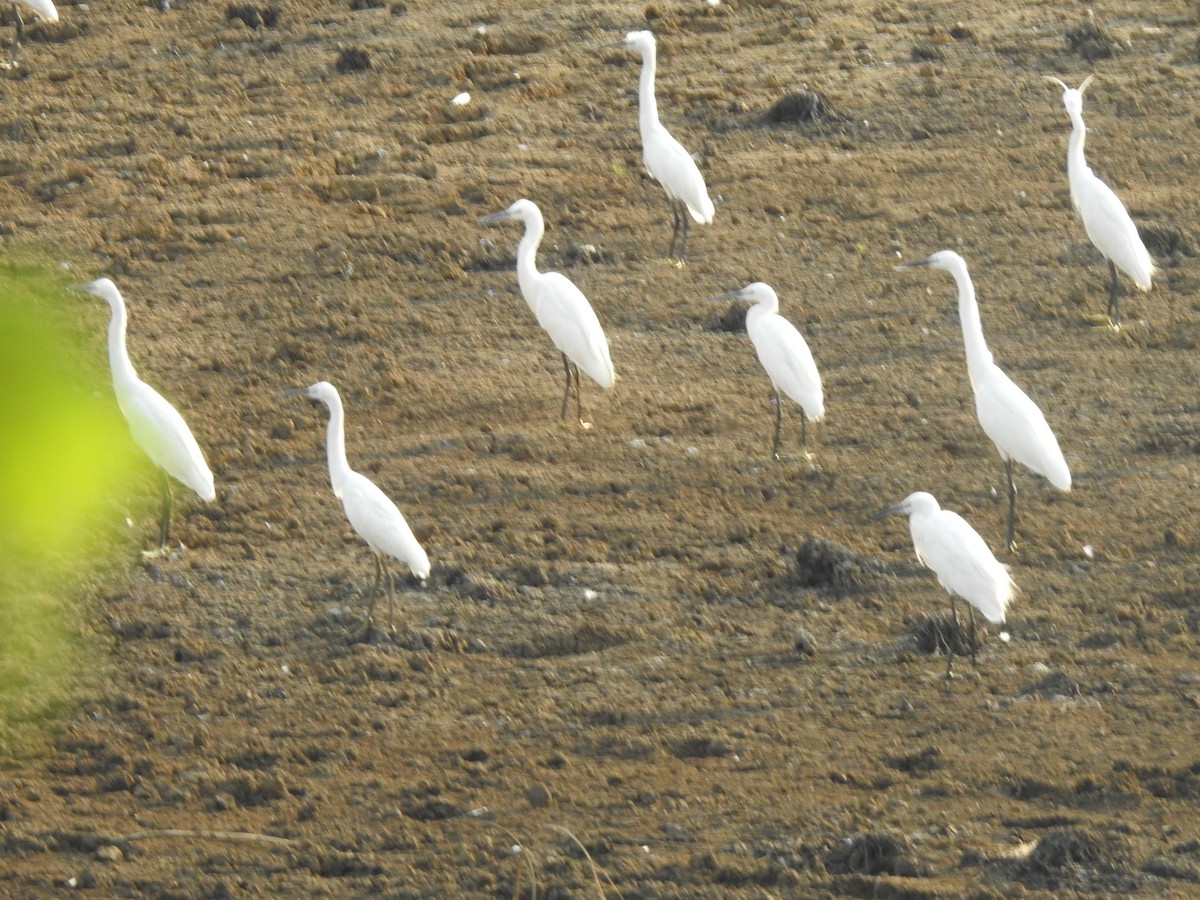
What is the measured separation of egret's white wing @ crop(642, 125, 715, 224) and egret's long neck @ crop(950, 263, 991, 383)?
105 inches

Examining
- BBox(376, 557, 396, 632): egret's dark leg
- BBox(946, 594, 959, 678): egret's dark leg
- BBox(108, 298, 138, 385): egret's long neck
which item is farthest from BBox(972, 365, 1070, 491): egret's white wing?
BBox(108, 298, 138, 385): egret's long neck

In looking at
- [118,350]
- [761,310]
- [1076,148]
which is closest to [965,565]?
[761,310]

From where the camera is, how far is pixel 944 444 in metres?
9.66

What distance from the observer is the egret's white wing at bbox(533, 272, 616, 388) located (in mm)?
9719

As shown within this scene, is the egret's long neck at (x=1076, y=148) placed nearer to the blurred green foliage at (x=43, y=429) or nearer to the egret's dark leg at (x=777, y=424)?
the egret's dark leg at (x=777, y=424)

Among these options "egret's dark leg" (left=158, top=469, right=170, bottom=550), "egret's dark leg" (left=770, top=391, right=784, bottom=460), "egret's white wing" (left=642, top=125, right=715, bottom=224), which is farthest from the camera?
"egret's white wing" (left=642, top=125, right=715, bottom=224)

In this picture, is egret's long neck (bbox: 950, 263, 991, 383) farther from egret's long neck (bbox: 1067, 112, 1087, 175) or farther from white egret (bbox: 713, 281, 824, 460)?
egret's long neck (bbox: 1067, 112, 1087, 175)

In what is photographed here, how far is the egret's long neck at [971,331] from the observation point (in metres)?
9.00

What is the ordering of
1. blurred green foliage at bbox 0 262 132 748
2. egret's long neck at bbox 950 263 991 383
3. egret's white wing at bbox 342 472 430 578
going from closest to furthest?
1. blurred green foliage at bbox 0 262 132 748
2. egret's white wing at bbox 342 472 430 578
3. egret's long neck at bbox 950 263 991 383

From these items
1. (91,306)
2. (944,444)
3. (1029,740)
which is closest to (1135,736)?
(1029,740)

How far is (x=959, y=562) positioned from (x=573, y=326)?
3.13m

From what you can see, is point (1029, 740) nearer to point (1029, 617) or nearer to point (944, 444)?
point (1029, 617)

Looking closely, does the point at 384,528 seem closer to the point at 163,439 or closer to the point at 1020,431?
the point at 163,439

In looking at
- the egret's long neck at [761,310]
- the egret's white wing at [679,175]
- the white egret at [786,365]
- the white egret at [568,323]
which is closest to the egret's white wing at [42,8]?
the egret's white wing at [679,175]
